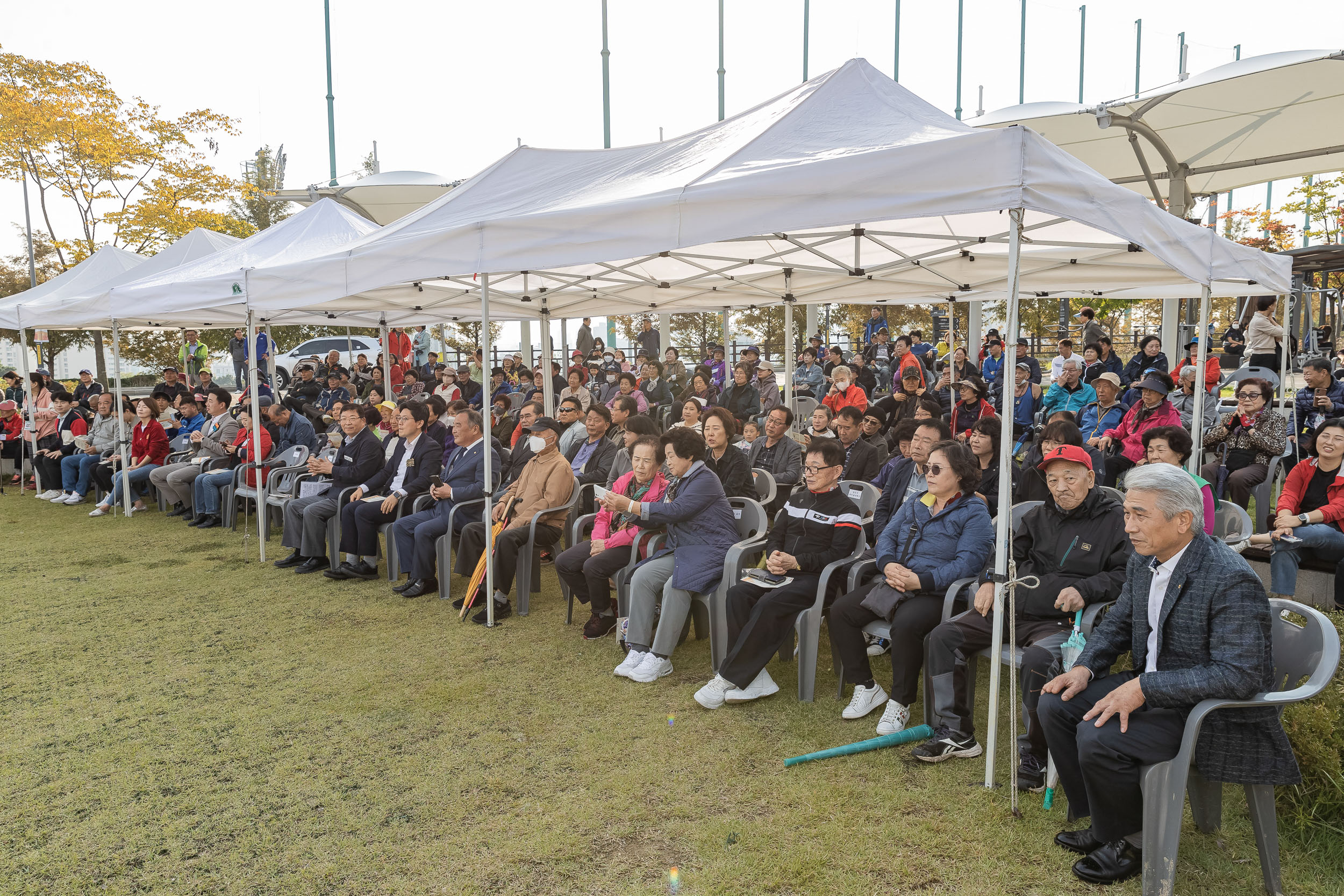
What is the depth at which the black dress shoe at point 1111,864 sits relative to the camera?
266 cm

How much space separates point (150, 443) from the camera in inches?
381

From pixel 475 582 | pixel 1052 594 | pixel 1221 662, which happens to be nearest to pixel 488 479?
pixel 475 582

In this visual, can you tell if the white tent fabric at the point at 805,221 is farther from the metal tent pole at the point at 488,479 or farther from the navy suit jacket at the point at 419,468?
the navy suit jacket at the point at 419,468

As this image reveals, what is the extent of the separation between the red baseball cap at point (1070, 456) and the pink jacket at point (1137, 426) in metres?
3.22

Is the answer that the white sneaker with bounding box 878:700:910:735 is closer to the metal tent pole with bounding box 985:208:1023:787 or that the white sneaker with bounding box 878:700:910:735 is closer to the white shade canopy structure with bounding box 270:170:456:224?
the metal tent pole with bounding box 985:208:1023:787

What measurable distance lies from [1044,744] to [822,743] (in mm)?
904

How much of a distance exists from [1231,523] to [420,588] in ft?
17.0

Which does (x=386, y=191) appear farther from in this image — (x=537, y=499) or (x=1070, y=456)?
(x=1070, y=456)

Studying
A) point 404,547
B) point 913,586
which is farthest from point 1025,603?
point 404,547

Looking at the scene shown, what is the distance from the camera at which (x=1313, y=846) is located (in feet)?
9.13

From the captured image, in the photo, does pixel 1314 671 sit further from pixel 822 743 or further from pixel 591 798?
pixel 591 798

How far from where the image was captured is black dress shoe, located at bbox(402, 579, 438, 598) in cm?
615

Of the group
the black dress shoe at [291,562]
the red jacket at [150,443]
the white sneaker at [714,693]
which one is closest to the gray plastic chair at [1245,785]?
the white sneaker at [714,693]

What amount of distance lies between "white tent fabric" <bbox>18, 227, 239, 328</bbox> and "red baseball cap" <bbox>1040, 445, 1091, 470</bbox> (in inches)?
344
